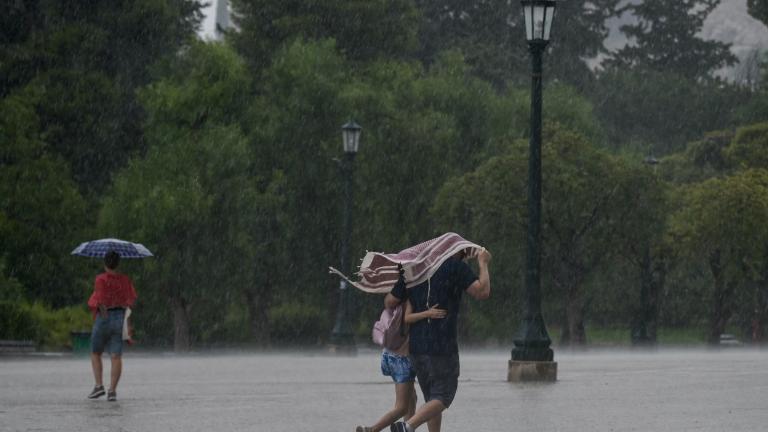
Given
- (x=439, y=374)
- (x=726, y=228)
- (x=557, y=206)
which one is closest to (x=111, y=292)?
(x=439, y=374)

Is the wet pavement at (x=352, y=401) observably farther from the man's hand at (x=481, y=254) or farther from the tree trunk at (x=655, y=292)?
the tree trunk at (x=655, y=292)

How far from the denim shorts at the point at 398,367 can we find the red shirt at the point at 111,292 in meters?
6.54

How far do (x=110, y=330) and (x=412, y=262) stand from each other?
7357 millimetres

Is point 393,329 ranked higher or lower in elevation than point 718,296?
lower

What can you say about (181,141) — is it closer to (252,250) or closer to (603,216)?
(252,250)

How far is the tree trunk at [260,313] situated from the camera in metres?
55.9

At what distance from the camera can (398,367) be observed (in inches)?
474

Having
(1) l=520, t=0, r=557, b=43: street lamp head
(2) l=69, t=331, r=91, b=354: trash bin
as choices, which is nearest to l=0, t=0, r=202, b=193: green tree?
(2) l=69, t=331, r=91, b=354: trash bin

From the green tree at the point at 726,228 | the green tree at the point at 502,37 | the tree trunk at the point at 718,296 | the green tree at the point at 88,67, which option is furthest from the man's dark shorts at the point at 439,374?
the green tree at the point at 502,37

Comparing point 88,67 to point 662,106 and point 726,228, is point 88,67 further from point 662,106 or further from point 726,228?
point 662,106

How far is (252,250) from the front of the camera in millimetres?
52031

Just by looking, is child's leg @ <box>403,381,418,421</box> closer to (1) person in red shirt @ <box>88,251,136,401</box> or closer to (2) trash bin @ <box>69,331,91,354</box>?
(1) person in red shirt @ <box>88,251,136,401</box>

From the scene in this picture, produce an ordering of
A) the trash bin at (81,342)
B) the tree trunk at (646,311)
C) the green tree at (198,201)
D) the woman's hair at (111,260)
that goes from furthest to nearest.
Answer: the tree trunk at (646,311), the green tree at (198,201), the trash bin at (81,342), the woman's hair at (111,260)

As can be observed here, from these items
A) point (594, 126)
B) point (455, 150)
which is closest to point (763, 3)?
point (594, 126)
